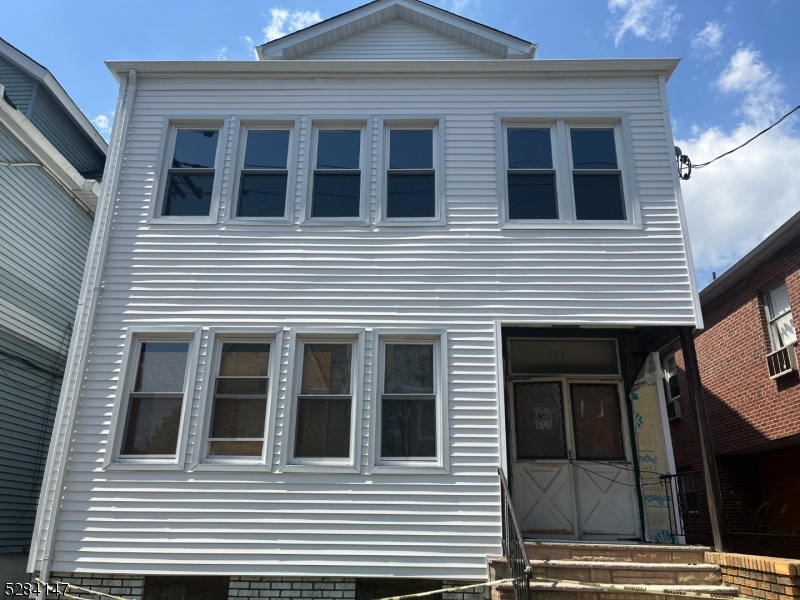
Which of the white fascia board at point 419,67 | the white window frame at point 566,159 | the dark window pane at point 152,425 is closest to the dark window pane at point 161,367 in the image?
the dark window pane at point 152,425

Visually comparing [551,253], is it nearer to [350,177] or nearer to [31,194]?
[350,177]

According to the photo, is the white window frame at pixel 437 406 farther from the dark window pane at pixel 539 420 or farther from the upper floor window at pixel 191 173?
the upper floor window at pixel 191 173

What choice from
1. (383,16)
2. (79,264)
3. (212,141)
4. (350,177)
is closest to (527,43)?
(383,16)

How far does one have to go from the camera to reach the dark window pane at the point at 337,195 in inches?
326

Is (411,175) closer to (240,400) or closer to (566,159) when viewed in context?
(566,159)

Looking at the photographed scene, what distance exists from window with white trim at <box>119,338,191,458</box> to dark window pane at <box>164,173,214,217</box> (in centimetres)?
174

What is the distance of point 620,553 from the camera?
645cm

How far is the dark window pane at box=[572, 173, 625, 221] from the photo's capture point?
321 inches

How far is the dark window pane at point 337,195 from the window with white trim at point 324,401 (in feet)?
5.72

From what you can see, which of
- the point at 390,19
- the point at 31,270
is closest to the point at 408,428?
the point at 390,19

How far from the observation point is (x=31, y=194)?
10656 millimetres

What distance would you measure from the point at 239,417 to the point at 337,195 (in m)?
3.06

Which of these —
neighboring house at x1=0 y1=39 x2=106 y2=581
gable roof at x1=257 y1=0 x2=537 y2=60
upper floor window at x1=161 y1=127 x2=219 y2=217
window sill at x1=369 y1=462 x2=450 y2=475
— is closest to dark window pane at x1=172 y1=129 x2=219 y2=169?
upper floor window at x1=161 y1=127 x2=219 y2=217

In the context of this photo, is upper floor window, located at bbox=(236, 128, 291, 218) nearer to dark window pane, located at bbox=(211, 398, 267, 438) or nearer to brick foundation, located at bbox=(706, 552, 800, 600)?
dark window pane, located at bbox=(211, 398, 267, 438)
